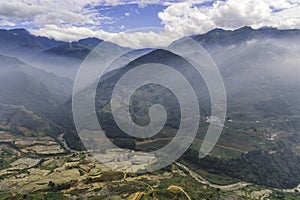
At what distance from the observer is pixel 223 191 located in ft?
144

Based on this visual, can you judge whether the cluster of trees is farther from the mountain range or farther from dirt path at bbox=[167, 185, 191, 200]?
dirt path at bbox=[167, 185, 191, 200]

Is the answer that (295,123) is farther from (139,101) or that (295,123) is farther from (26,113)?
(26,113)

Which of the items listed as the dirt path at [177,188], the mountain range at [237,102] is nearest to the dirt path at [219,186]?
the mountain range at [237,102]

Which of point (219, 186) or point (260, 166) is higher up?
point (260, 166)

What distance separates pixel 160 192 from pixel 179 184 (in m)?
7.22

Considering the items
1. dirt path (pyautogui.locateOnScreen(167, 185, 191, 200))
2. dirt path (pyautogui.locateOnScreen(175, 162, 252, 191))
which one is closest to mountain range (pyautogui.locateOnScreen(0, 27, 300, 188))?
dirt path (pyautogui.locateOnScreen(175, 162, 252, 191))

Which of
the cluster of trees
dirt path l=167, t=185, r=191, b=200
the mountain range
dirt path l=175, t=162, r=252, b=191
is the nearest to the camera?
dirt path l=167, t=185, r=191, b=200

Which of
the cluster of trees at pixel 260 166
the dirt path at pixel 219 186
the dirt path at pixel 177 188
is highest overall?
the dirt path at pixel 177 188

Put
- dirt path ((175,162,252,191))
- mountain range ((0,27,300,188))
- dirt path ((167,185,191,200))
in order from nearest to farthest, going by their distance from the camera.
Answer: dirt path ((167,185,191,200)) < dirt path ((175,162,252,191)) < mountain range ((0,27,300,188))

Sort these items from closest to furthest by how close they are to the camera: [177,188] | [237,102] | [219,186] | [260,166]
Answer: [177,188] → [219,186] → [260,166] → [237,102]

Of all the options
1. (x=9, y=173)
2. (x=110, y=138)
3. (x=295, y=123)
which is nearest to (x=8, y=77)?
(x=110, y=138)

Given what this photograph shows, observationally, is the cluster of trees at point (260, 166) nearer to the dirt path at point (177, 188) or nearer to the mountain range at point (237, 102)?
the mountain range at point (237, 102)

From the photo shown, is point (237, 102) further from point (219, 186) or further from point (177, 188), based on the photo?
point (177, 188)

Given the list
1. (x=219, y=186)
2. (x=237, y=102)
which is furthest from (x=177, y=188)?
(x=237, y=102)
